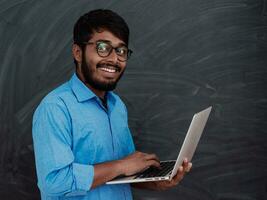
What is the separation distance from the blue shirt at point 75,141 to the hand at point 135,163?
8 centimetres

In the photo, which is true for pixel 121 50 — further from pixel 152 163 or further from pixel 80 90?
pixel 152 163

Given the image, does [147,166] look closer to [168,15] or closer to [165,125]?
[165,125]

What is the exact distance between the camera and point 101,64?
118 cm

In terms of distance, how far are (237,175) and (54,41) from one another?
1073 millimetres

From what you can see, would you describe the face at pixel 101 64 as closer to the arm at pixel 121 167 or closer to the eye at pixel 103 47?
the eye at pixel 103 47

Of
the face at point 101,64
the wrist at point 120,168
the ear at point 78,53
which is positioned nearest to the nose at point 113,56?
the face at point 101,64

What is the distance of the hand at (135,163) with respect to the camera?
1.14m

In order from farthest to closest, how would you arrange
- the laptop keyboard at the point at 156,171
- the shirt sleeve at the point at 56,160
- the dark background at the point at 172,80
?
1. the dark background at the point at 172,80
2. the laptop keyboard at the point at 156,171
3. the shirt sleeve at the point at 56,160

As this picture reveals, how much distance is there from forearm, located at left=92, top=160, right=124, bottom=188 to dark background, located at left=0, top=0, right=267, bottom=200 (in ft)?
2.23

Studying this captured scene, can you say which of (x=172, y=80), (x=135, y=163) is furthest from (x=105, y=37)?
(x=172, y=80)

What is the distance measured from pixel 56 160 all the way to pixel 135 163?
25 centimetres

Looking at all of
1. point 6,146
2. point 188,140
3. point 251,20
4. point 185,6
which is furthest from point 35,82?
point 251,20

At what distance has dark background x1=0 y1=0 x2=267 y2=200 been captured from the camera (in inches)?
68.1

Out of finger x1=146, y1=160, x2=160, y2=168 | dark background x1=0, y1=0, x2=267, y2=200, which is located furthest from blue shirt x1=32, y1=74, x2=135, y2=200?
dark background x1=0, y1=0, x2=267, y2=200
